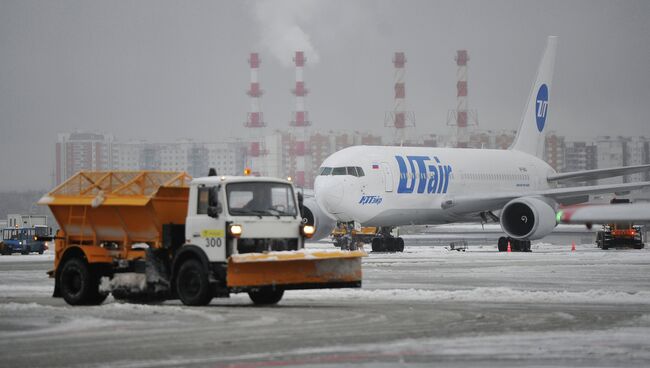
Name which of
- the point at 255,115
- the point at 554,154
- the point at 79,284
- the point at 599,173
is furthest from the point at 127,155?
the point at 79,284

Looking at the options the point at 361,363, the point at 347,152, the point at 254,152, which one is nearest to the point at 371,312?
the point at 361,363

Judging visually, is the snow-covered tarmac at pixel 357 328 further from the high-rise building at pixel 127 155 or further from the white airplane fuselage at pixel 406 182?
the high-rise building at pixel 127 155

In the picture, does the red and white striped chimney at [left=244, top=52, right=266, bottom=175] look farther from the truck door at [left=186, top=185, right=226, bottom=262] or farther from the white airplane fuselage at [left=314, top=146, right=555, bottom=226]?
the truck door at [left=186, top=185, right=226, bottom=262]

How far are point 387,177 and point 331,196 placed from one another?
2.53 m

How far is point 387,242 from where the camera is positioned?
4547cm

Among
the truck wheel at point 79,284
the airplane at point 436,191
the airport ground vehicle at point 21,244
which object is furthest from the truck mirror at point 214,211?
the airport ground vehicle at point 21,244

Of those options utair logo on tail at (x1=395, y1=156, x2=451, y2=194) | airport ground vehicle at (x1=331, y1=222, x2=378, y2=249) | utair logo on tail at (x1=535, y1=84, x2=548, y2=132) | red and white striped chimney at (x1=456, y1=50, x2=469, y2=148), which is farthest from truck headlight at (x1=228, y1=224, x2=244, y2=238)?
red and white striped chimney at (x1=456, y1=50, x2=469, y2=148)

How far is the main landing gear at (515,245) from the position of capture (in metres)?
45.2

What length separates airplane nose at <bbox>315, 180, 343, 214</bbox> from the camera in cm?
4175

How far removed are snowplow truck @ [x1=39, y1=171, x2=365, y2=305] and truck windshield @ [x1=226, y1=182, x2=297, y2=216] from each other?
0.05 feet

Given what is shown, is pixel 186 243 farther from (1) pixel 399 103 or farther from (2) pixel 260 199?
(1) pixel 399 103

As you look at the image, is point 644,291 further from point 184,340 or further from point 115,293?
point 184,340

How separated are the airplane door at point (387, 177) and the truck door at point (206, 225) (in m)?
24.1

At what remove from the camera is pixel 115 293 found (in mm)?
19750
